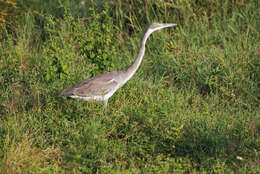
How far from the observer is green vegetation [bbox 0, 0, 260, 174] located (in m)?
4.70

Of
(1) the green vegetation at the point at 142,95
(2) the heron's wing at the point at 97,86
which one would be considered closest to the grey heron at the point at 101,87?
(2) the heron's wing at the point at 97,86

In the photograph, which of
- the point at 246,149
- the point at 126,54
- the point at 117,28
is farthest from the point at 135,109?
the point at 117,28

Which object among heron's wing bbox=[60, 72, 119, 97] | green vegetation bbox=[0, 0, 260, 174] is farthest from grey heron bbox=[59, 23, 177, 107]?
green vegetation bbox=[0, 0, 260, 174]

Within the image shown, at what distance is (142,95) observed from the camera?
601 centimetres

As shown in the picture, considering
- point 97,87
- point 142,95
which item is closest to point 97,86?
point 97,87

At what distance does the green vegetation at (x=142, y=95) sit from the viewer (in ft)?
15.4

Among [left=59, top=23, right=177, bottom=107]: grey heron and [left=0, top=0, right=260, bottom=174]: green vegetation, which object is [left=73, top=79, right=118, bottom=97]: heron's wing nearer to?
[left=59, top=23, right=177, bottom=107]: grey heron

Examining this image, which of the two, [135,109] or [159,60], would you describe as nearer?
[135,109]

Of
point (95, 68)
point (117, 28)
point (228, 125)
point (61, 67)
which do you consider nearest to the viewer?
point (228, 125)

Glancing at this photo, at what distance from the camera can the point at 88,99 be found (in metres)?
5.70

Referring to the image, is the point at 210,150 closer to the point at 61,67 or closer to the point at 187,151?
the point at 187,151

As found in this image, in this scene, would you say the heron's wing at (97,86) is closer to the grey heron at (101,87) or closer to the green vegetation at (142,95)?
the grey heron at (101,87)

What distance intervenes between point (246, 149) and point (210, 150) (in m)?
0.41

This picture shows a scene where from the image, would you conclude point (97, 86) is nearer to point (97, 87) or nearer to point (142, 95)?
point (97, 87)
